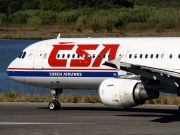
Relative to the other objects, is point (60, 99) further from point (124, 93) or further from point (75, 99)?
point (124, 93)

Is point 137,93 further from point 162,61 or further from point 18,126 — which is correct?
point 18,126

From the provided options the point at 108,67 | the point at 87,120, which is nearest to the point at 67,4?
the point at 108,67

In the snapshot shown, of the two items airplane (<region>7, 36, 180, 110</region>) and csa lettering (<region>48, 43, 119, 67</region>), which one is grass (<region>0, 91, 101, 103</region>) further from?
csa lettering (<region>48, 43, 119, 67</region>)

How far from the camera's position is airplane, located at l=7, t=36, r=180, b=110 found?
1131 inches

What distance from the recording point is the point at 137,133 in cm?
2544

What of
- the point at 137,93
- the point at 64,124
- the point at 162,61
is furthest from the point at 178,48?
the point at 64,124

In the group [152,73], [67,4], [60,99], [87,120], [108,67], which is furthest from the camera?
[67,4]

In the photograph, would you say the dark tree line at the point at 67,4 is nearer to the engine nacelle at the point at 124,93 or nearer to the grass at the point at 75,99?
the grass at the point at 75,99

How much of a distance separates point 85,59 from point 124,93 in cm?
391

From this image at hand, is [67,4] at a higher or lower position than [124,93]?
higher

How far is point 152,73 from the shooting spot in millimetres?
28344

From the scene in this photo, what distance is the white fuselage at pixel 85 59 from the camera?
1203 inches

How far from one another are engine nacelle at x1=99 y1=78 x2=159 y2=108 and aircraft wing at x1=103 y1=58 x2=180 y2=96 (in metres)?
0.52

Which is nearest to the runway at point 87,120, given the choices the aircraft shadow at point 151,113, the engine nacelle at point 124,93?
the aircraft shadow at point 151,113
